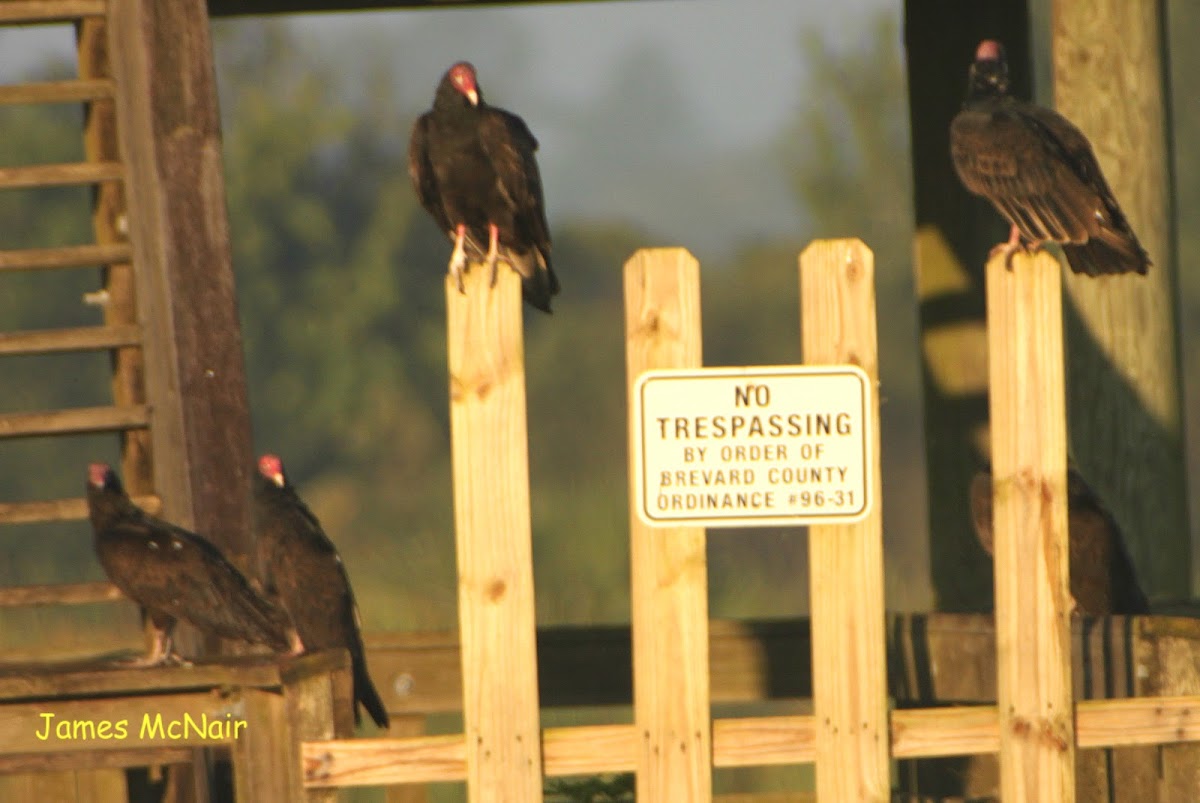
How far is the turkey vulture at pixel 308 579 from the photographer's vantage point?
239 inches

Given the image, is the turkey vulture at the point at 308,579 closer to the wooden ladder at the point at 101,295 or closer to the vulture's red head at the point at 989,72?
the wooden ladder at the point at 101,295

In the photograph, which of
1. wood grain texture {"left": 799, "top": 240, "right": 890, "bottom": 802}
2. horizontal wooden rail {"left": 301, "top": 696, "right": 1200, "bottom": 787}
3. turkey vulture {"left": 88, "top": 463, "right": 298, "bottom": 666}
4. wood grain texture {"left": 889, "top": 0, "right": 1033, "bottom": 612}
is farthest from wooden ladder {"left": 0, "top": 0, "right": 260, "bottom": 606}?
wood grain texture {"left": 889, "top": 0, "right": 1033, "bottom": 612}

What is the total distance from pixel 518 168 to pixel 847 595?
2276 millimetres

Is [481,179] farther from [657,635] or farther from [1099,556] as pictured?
[657,635]

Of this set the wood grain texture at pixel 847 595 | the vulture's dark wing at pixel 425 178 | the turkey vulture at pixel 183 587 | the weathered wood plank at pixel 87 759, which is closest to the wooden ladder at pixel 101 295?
the turkey vulture at pixel 183 587

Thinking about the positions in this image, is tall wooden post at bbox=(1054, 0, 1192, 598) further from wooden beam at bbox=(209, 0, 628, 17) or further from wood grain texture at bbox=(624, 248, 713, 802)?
wood grain texture at bbox=(624, 248, 713, 802)

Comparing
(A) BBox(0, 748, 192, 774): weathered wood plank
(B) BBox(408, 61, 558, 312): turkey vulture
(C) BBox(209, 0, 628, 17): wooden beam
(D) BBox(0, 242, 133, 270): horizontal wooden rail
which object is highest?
(C) BBox(209, 0, 628, 17): wooden beam

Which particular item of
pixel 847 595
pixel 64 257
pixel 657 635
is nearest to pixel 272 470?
pixel 64 257

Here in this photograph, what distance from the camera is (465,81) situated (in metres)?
5.94

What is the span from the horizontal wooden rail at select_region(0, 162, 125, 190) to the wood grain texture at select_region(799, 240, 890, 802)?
267 cm

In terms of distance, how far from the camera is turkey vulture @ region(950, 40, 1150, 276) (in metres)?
5.12

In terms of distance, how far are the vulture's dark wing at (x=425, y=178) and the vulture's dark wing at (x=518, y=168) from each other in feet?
0.66

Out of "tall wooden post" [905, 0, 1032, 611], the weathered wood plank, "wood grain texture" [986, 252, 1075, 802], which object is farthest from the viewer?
"tall wooden post" [905, 0, 1032, 611]

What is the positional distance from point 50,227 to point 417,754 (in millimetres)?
21460
